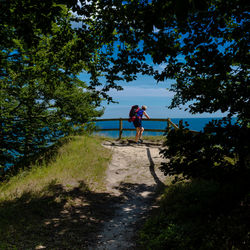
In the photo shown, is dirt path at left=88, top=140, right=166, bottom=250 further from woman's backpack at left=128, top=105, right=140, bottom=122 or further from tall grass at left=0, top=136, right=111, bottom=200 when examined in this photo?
woman's backpack at left=128, top=105, right=140, bottom=122

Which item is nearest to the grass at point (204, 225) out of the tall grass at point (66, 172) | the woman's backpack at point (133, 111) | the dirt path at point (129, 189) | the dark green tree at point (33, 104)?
the dirt path at point (129, 189)

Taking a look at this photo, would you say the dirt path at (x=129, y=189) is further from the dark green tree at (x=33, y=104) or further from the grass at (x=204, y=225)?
the dark green tree at (x=33, y=104)

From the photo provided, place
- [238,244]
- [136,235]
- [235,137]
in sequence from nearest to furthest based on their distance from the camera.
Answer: [235,137]
[238,244]
[136,235]

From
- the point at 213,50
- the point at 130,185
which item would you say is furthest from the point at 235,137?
the point at 130,185

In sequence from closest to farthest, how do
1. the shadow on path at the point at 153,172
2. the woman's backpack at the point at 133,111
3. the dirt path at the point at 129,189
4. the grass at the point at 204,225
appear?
1. the grass at the point at 204,225
2. the dirt path at the point at 129,189
3. the shadow on path at the point at 153,172
4. the woman's backpack at the point at 133,111

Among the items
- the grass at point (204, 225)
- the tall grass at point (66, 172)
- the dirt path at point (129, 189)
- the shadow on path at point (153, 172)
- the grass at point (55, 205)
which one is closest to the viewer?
the grass at point (204, 225)

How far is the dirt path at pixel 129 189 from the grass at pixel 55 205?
407mm

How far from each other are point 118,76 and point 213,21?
8.68ft

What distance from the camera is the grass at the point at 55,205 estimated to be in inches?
161

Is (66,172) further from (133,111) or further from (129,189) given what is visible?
(133,111)

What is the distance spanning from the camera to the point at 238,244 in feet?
9.61

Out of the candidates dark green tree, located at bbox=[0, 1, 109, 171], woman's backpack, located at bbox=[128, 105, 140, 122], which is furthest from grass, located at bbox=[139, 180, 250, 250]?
woman's backpack, located at bbox=[128, 105, 140, 122]

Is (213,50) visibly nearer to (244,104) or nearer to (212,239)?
(244,104)

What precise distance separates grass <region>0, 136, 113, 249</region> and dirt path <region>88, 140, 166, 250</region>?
41 centimetres
